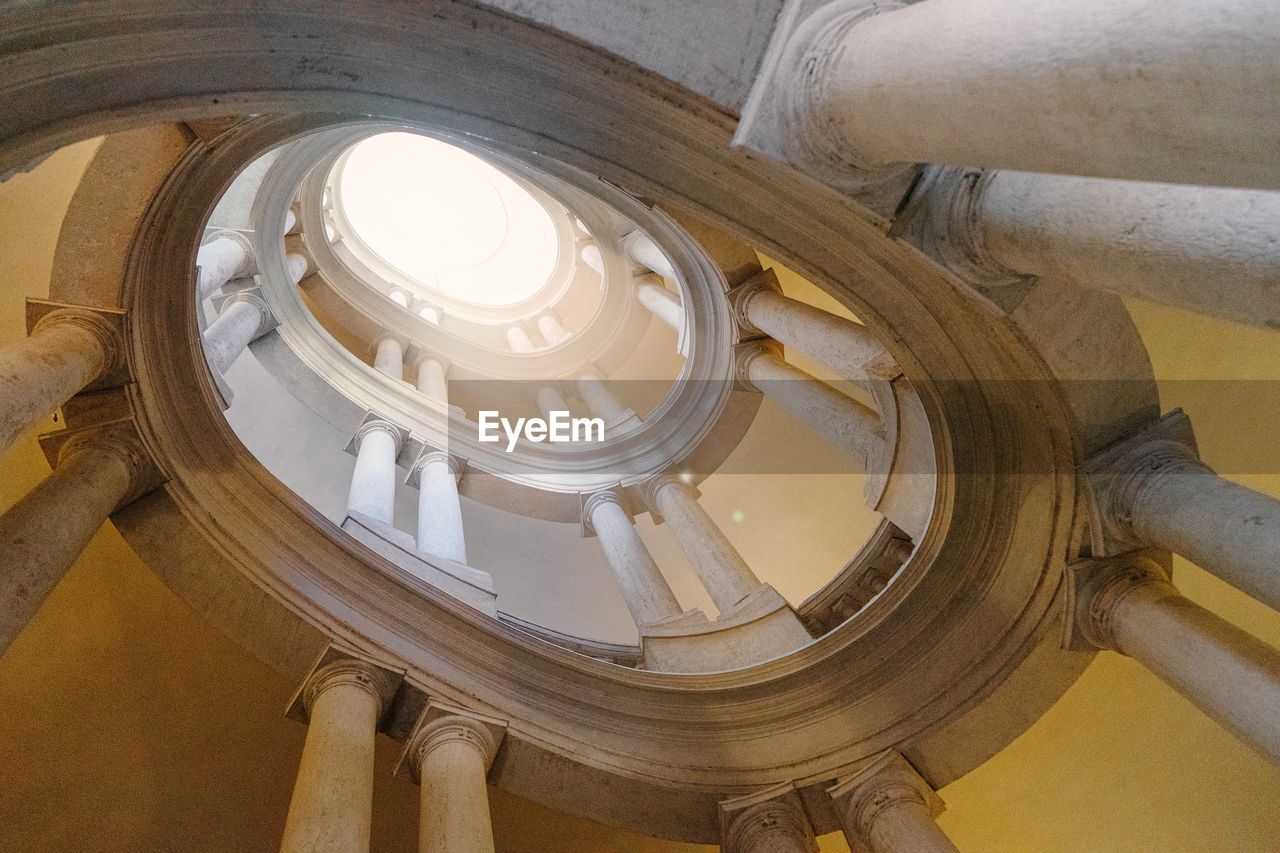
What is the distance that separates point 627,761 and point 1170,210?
15.7 ft

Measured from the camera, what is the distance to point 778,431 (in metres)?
13.7

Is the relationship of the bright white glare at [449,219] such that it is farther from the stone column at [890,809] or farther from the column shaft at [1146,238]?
the column shaft at [1146,238]

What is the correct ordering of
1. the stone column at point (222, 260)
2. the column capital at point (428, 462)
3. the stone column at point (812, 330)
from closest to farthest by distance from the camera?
the stone column at point (812, 330) → the stone column at point (222, 260) → the column capital at point (428, 462)

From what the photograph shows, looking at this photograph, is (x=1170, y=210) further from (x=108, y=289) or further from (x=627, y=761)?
(x=108, y=289)

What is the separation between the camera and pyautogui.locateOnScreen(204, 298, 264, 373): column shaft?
892 centimetres

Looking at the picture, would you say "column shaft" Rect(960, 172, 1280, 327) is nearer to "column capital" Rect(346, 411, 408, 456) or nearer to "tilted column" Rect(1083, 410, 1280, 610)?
"tilted column" Rect(1083, 410, 1280, 610)

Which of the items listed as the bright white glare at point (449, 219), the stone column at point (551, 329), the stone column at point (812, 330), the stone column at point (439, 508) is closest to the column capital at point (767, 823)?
the stone column at point (812, 330)

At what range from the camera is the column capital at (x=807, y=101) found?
311cm

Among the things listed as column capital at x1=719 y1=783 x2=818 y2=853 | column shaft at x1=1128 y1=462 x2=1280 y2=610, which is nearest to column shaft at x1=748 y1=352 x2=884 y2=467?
column shaft at x1=1128 y1=462 x2=1280 y2=610

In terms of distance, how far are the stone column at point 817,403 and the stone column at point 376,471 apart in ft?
13.6

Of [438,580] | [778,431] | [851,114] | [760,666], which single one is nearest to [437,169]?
[778,431]

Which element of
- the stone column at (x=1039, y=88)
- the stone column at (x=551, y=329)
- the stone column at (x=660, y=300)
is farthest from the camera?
the stone column at (x=551, y=329)

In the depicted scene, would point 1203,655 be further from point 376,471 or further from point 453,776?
point 376,471

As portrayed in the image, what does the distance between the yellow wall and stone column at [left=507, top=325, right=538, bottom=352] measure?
39.6ft
